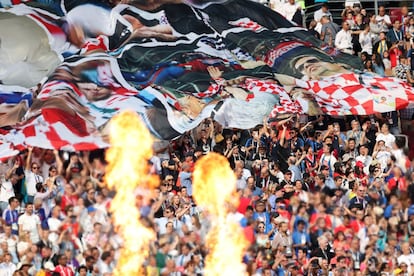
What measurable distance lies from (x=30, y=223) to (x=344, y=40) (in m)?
9.60

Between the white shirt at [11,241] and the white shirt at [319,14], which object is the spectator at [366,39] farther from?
the white shirt at [11,241]

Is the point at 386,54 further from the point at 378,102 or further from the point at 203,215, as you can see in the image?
the point at 203,215

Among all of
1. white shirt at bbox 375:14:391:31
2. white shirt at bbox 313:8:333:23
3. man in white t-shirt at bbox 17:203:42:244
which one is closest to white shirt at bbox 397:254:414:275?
man in white t-shirt at bbox 17:203:42:244

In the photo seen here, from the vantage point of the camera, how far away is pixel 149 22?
3045cm

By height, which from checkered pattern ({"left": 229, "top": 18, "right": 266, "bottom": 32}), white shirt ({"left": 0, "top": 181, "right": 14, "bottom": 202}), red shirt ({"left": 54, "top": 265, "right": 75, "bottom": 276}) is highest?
checkered pattern ({"left": 229, "top": 18, "right": 266, "bottom": 32})

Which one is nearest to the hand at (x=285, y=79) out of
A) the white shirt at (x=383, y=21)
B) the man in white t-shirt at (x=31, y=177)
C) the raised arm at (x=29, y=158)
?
the white shirt at (x=383, y=21)

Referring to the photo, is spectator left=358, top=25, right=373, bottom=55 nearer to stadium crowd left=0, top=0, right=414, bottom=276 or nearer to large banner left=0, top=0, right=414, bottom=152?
large banner left=0, top=0, right=414, bottom=152

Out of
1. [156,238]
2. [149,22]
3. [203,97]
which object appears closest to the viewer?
[156,238]

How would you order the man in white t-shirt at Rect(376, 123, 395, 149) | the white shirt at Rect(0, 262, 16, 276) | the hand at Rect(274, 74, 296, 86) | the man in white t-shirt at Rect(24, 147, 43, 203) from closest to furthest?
the white shirt at Rect(0, 262, 16, 276) < the man in white t-shirt at Rect(24, 147, 43, 203) < the man in white t-shirt at Rect(376, 123, 395, 149) < the hand at Rect(274, 74, 296, 86)

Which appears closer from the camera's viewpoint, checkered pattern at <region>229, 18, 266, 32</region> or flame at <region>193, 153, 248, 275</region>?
flame at <region>193, 153, 248, 275</region>

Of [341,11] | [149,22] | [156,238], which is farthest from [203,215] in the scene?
[341,11]

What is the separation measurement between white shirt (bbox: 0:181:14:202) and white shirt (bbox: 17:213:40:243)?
113 centimetres

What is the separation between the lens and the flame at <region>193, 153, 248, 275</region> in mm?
22859

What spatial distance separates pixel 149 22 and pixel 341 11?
467 cm
